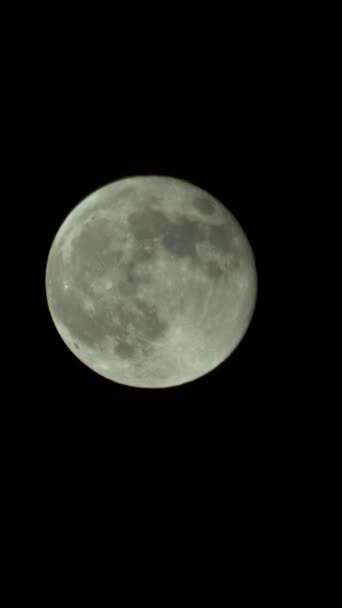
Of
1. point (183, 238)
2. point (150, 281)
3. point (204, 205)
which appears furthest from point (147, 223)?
point (204, 205)

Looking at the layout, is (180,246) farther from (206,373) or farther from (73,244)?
(206,373)

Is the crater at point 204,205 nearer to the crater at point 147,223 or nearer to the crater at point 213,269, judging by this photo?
the crater at point 147,223

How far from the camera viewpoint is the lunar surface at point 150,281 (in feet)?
17.8

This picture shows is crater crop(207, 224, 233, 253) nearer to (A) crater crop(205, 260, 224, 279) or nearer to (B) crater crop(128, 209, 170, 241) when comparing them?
(A) crater crop(205, 260, 224, 279)

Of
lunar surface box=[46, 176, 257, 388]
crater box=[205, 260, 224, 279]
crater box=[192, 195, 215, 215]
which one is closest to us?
lunar surface box=[46, 176, 257, 388]

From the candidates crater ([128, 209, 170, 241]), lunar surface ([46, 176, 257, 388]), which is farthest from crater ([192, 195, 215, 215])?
crater ([128, 209, 170, 241])

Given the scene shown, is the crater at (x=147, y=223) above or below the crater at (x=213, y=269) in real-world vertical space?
above

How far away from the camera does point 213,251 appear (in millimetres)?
5648

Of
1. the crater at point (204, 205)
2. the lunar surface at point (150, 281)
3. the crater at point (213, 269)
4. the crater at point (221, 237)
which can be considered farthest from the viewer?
the crater at point (204, 205)

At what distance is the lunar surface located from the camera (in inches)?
213

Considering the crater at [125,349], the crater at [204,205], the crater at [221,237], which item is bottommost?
the crater at [125,349]

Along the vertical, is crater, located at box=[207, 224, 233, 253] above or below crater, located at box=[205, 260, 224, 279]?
above

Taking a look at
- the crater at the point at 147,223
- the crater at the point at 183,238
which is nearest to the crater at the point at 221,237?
the crater at the point at 183,238

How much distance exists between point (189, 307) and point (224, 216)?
3.56 ft
